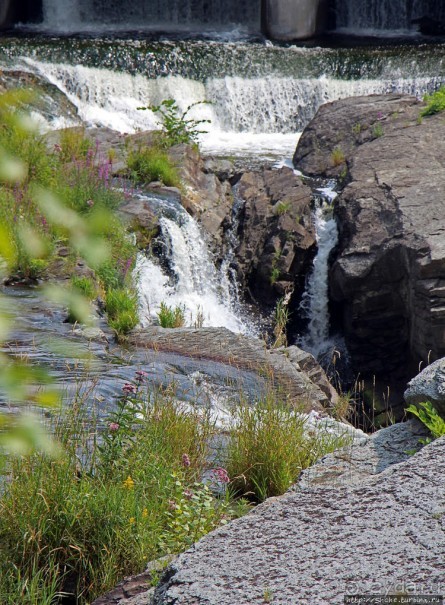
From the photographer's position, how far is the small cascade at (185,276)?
9711mm

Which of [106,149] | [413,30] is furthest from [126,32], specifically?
[106,149]

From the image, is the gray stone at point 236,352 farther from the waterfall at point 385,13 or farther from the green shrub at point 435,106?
the waterfall at point 385,13

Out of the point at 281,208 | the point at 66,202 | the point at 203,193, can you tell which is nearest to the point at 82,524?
the point at 66,202

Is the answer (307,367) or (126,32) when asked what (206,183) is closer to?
(307,367)

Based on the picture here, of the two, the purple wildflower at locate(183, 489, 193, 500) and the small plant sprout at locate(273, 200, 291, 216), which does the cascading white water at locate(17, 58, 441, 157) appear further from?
the purple wildflower at locate(183, 489, 193, 500)

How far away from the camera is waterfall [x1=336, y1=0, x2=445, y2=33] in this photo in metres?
22.2

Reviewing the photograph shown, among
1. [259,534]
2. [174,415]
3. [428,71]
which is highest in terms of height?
[428,71]

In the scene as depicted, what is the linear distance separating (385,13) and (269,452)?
2020cm

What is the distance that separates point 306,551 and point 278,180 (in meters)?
10.1

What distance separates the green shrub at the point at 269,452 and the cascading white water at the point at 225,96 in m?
11.2

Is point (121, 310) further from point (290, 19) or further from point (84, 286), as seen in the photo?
point (290, 19)

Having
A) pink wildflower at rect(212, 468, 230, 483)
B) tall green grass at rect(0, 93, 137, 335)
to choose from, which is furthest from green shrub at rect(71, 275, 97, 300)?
pink wildflower at rect(212, 468, 230, 483)

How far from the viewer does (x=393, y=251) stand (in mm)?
9609

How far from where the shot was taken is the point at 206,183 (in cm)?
1185
